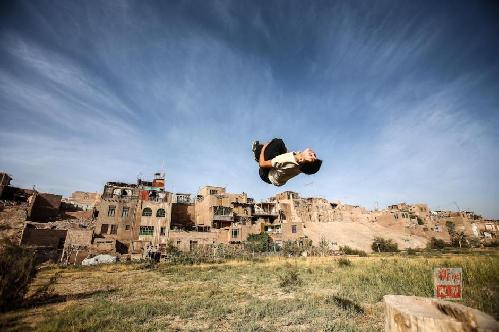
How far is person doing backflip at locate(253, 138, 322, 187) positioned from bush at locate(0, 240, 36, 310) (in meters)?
11.2

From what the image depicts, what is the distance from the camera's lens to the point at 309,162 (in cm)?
418

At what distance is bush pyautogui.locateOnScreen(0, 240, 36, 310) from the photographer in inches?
380

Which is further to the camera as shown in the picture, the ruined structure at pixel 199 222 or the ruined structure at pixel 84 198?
the ruined structure at pixel 84 198

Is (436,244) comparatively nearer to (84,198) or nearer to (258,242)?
(258,242)

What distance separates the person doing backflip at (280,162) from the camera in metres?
4.18

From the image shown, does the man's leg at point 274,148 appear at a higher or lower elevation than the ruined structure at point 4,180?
lower

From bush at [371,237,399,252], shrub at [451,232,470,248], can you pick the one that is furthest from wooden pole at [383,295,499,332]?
shrub at [451,232,470,248]

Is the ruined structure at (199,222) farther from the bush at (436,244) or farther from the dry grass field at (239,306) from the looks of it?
the dry grass field at (239,306)

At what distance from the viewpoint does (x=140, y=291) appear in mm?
13781

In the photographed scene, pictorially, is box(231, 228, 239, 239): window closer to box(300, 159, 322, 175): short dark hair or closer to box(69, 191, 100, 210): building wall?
box(69, 191, 100, 210): building wall

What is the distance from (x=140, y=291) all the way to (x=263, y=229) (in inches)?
1559

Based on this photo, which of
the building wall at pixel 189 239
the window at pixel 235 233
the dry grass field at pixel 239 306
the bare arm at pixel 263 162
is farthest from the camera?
the window at pixel 235 233

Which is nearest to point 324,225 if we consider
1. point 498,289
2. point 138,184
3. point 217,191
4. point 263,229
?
point 263,229

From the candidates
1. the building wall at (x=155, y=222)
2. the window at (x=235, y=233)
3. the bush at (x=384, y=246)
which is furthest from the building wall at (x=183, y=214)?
the bush at (x=384, y=246)
